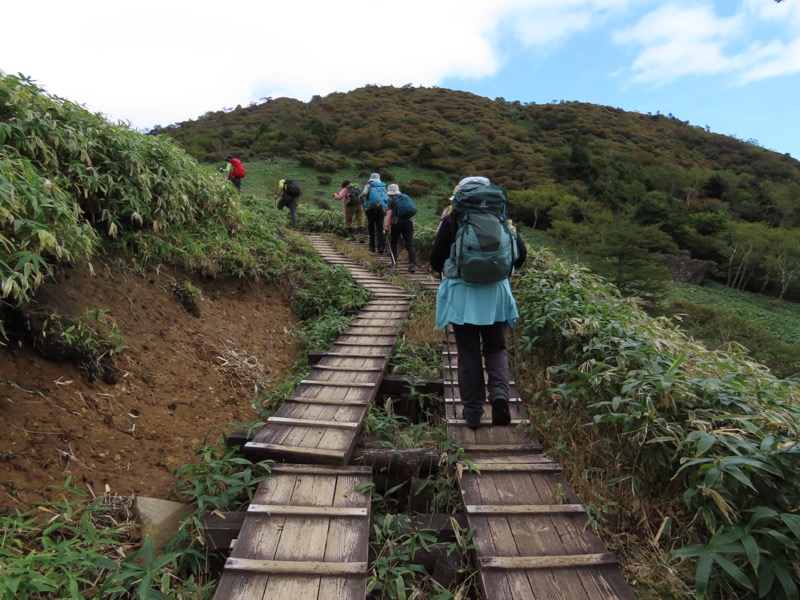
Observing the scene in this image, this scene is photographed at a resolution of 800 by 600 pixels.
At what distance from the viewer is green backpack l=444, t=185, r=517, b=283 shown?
9.71 ft

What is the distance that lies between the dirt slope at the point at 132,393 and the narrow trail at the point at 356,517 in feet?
2.19

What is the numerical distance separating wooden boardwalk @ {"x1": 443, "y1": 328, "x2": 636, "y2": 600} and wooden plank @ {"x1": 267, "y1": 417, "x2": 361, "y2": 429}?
75cm

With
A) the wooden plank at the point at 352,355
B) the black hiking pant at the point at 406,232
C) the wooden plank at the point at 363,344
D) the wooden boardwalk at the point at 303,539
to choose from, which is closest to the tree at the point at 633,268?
the black hiking pant at the point at 406,232

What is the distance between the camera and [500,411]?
3109 millimetres

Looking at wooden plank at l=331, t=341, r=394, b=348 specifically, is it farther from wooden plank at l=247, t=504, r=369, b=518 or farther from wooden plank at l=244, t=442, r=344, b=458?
wooden plank at l=247, t=504, r=369, b=518

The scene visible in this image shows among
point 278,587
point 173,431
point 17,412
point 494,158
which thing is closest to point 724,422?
point 278,587

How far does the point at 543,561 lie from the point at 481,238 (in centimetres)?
189

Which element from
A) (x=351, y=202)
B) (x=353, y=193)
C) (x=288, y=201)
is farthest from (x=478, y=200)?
(x=288, y=201)

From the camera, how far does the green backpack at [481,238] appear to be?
296cm

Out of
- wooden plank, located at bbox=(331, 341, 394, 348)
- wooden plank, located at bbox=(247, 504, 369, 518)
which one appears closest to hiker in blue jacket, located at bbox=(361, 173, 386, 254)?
wooden plank, located at bbox=(331, 341, 394, 348)

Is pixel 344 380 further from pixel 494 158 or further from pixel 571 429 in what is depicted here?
pixel 494 158

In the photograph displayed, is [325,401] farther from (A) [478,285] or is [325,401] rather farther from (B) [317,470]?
(A) [478,285]

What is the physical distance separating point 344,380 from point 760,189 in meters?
39.8

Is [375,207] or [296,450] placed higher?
[375,207]
